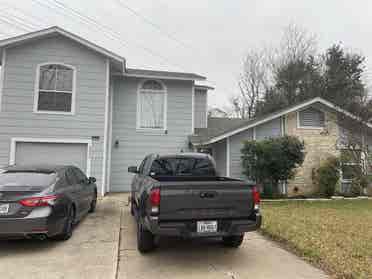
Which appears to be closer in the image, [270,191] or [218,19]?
[270,191]

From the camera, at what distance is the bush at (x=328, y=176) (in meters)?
12.0

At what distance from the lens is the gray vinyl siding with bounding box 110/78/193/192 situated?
41.7ft

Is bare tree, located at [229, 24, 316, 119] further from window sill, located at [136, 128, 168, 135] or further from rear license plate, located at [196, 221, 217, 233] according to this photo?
rear license plate, located at [196, 221, 217, 233]

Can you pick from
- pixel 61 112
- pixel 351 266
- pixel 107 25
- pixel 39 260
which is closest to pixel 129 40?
pixel 107 25

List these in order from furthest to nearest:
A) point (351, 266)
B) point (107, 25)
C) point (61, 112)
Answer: point (107, 25) → point (61, 112) → point (351, 266)

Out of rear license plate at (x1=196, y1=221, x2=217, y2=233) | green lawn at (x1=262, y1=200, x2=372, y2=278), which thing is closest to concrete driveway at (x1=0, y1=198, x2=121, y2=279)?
rear license plate at (x1=196, y1=221, x2=217, y2=233)

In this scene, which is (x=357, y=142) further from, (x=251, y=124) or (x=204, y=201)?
(x=204, y=201)

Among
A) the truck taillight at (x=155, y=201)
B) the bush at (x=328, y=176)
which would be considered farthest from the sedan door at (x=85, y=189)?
the bush at (x=328, y=176)

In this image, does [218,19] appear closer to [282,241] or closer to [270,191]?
[270,191]

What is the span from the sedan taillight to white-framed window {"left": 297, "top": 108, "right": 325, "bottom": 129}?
1182cm

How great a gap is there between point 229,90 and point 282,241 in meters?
27.6

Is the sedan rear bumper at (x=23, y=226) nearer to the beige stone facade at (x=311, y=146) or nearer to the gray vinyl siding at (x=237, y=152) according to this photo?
the gray vinyl siding at (x=237, y=152)

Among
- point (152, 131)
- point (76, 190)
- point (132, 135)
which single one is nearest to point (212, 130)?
point (152, 131)

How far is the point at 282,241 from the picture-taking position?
547 cm
